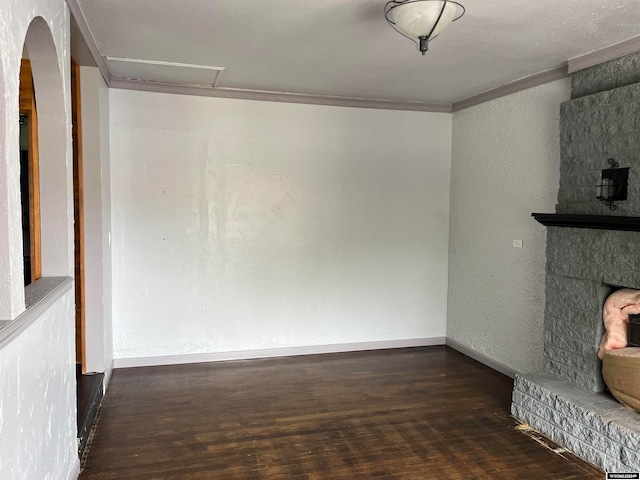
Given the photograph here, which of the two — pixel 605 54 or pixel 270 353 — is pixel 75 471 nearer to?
pixel 270 353

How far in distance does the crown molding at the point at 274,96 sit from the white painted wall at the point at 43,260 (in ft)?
5.81

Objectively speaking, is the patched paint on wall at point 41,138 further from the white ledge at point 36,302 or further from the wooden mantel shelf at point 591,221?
the wooden mantel shelf at point 591,221

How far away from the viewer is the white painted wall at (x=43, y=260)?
1.53m

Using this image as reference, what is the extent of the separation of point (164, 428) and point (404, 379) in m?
1.95

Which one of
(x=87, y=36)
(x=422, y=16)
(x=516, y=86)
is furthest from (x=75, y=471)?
(x=516, y=86)

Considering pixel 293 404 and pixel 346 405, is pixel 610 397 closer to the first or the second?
pixel 346 405

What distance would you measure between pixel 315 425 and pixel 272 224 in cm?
196

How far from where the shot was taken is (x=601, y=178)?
303 cm

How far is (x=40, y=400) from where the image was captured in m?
1.84

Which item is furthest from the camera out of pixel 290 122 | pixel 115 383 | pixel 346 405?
pixel 290 122

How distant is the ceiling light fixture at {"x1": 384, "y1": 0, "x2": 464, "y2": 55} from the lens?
7.06ft

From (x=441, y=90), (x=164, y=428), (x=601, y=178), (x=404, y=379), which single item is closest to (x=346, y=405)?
(x=404, y=379)

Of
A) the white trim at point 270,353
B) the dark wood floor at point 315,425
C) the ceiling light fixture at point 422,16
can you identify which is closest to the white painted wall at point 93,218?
the dark wood floor at point 315,425

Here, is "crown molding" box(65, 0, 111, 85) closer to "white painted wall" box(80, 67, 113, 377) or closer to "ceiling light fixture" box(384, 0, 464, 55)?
"white painted wall" box(80, 67, 113, 377)
